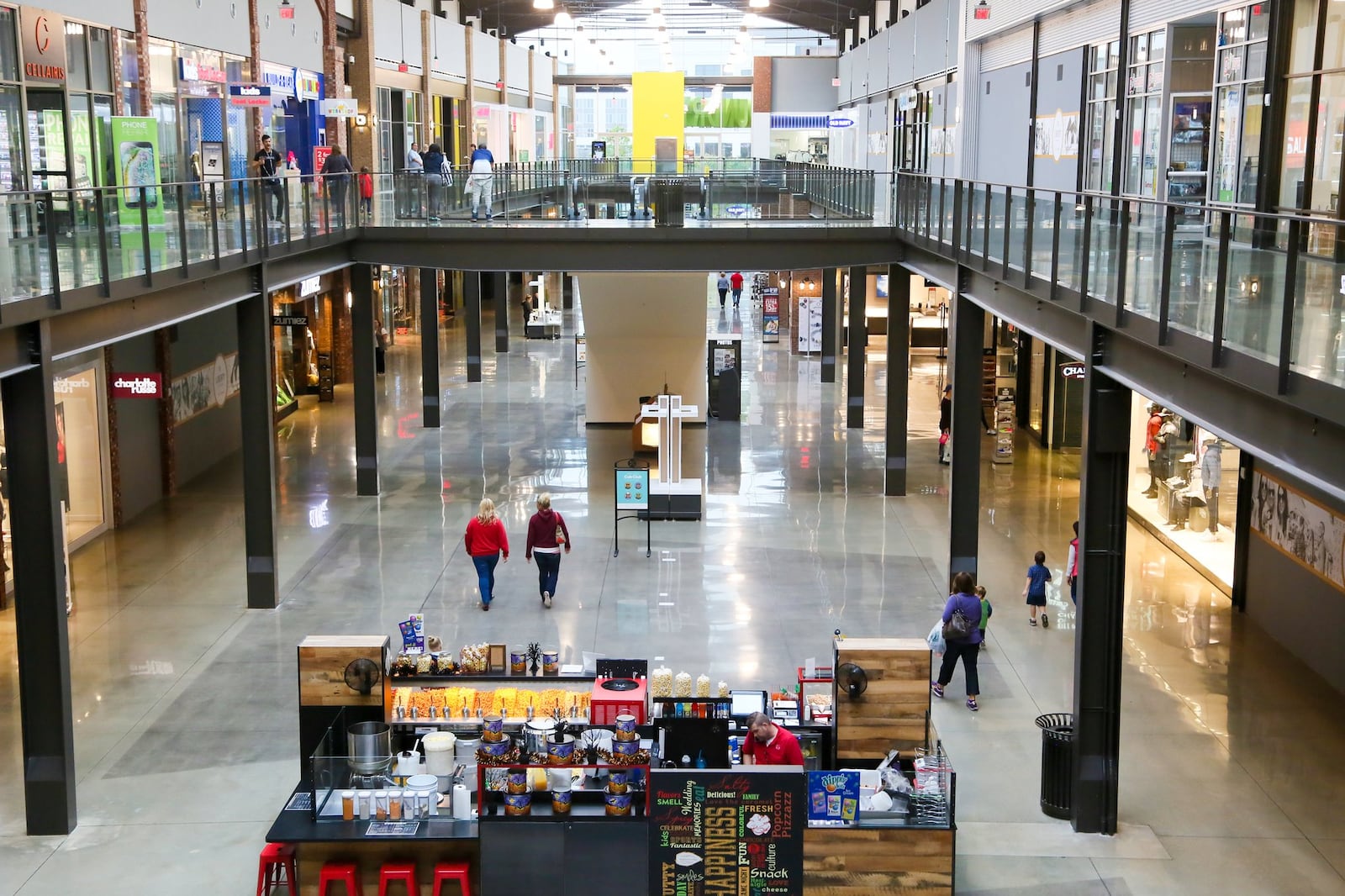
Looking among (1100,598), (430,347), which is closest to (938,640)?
(1100,598)

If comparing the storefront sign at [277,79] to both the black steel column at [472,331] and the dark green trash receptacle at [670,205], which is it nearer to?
Answer: the black steel column at [472,331]

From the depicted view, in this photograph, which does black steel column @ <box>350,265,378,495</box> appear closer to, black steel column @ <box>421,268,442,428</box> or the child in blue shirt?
black steel column @ <box>421,268,442,428</box>

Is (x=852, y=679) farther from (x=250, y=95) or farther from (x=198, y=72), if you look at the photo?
(x=198, y=72)

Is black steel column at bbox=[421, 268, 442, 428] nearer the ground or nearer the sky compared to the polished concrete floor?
nearer the sky

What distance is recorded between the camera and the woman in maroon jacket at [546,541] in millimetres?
17141

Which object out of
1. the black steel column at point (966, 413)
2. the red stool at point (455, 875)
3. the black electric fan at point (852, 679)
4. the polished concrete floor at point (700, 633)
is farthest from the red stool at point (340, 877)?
the black steel column at point (966, 413)

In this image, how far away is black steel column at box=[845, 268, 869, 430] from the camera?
29.2 metres

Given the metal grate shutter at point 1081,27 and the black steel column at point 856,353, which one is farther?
the black steel column at point 856,353

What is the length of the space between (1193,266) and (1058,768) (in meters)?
4.41

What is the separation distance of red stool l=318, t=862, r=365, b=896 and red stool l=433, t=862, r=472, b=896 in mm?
561

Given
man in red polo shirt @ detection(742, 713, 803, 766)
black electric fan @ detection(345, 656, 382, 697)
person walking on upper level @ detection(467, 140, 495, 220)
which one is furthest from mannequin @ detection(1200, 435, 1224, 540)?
person walking on upper level @ detection(467, 140, 495, 220)

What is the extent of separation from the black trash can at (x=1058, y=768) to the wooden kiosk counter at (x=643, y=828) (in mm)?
1504

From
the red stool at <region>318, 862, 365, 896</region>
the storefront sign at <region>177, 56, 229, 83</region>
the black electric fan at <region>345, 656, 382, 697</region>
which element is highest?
the storefront sign at <region>177, 56, 229, 83</region>

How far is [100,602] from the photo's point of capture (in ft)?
58.0
